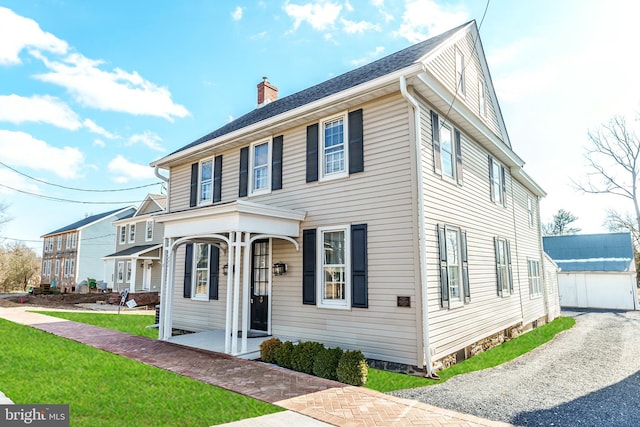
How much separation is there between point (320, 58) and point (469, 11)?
17.0ft

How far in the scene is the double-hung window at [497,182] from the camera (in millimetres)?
10937

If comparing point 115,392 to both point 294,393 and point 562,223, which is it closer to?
point 294,393

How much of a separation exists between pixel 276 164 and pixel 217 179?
2490 mm

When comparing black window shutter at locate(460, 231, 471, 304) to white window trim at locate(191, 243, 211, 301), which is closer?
black window shutter at locate(460, 231, 471, 304)

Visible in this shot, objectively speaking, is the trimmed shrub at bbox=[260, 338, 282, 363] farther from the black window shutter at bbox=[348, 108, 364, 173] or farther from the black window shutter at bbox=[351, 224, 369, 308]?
the black window shutter at bbox=[348, 108, 364, 173]

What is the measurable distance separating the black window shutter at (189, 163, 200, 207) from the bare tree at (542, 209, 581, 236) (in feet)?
139

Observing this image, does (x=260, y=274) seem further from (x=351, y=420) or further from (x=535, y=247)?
(x=535, y=247)

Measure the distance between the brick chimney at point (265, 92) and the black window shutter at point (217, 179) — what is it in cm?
431

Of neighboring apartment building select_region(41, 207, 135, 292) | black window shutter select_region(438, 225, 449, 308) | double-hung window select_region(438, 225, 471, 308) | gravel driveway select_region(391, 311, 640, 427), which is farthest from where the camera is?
neighboring apartment building select_region(41, 207, 135, 292)

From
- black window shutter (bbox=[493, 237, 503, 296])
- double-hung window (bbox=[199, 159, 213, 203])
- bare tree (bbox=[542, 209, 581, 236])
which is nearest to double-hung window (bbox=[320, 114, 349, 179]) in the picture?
double-hung window (bbox=[199, 159, 213, 203])

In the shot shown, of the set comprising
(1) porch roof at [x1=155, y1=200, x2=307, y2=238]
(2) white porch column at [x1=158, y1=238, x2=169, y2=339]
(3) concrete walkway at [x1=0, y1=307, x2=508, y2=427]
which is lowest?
(3) concrete walkway at [x1=0, y1=307, x2=508, y2=427]

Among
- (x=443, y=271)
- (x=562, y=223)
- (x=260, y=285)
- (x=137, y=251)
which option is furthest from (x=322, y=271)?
(x=562, y=223)

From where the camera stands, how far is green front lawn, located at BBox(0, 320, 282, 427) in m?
4.28

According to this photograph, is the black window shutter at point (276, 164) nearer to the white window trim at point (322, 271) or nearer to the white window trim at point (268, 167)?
the white window trim at point (268, 167)
